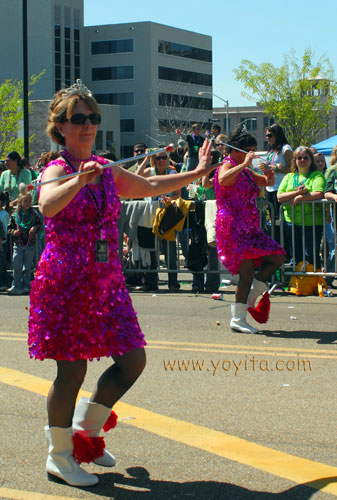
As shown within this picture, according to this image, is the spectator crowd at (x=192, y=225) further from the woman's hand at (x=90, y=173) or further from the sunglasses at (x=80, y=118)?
the woman's hand at (x=90, y=173)

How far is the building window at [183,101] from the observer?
337 feet

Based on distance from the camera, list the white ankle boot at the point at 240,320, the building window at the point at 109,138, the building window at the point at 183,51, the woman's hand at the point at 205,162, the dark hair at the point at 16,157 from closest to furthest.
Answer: the woman's hand at the point at 205,162 → the white ankle boot at the point at 240,320 → the dark hair at the point at 16,157 → the building window at the point at 109,138 → the building window at the point at 183,51

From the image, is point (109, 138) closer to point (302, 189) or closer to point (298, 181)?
point (298, 181)

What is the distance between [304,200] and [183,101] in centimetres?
9553

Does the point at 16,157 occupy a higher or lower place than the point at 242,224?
higher

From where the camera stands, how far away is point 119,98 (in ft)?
351

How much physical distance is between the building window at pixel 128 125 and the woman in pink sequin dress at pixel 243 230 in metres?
97.1

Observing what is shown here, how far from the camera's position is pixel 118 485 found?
4172mm

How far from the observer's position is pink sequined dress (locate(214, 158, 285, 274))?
27.0ft

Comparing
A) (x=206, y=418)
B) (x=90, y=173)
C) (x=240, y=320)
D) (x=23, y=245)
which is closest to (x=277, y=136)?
(x=23, y=245)

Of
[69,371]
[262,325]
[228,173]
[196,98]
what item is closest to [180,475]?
[69,371]

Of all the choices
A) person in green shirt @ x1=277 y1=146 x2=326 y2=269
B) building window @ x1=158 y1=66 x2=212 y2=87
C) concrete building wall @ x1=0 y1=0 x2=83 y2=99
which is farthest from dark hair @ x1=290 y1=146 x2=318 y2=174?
building window @ x1=158 y1=66 x2=212 y2=87

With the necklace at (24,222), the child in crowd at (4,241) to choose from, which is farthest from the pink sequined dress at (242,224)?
the child in crowd at (4,241)

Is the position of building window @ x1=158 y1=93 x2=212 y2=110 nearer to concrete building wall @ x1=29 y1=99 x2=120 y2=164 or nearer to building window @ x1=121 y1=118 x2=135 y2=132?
building window @ x1=121 y1=118 x2=135 y2=132
